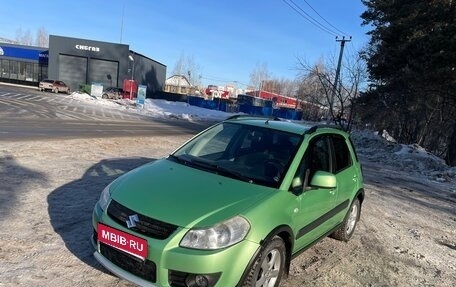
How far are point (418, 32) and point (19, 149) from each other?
18081 mm

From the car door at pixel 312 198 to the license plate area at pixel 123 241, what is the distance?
4.75 ft

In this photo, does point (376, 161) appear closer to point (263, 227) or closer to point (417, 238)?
point (417, 238)

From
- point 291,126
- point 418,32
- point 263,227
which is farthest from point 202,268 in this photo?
point 418,32

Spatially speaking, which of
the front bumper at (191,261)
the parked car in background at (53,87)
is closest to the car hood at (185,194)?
the front bumper at (191,261)

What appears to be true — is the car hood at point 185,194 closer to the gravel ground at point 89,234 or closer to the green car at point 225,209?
the green car at point 225,209

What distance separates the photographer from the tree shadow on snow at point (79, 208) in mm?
4639

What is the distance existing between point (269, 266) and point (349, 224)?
2.57 m

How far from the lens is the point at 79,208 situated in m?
5.94

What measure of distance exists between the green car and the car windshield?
11 mm

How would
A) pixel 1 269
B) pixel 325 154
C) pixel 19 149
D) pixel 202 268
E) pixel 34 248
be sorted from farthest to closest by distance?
pixel 19 149 → pixel 325 154 → pixel 34 248 → pixel 1 269 → pixel 202 268

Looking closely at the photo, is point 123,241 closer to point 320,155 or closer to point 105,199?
point 105,199

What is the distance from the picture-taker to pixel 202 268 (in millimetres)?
3250

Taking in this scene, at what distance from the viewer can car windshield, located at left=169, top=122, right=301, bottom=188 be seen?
4301 millimetres

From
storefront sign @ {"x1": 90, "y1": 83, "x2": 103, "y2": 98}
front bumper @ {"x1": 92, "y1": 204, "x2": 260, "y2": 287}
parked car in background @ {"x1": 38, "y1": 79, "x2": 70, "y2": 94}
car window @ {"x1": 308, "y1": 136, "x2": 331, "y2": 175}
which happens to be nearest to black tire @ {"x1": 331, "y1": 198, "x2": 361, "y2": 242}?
car window @ {"x1": 308, "y1": 136, "x2": 331, "y2": 175}
